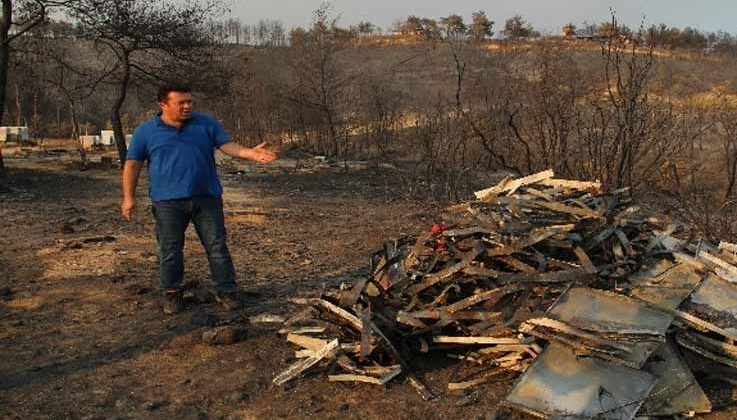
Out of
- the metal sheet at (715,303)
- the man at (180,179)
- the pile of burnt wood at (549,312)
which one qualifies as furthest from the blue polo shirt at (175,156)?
the metal sheet at (715,303)

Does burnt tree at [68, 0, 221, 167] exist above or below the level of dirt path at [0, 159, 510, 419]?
above

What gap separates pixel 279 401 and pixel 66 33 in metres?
16.4

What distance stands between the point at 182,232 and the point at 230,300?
0.67 metres

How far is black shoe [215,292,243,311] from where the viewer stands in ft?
18.5

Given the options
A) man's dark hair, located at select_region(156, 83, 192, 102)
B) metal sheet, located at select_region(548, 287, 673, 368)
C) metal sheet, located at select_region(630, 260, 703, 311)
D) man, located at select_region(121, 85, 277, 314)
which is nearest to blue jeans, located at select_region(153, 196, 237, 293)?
man, located at select_region(121, 85, 277, 314)

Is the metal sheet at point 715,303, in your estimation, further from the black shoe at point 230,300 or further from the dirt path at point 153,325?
the black shoe at point 230,300

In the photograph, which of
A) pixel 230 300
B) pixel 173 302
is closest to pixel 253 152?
pixel 230 300

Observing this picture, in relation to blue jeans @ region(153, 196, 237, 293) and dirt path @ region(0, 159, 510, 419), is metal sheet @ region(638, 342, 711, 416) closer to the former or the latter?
dirt path @ region(0, 159, 510, 419)

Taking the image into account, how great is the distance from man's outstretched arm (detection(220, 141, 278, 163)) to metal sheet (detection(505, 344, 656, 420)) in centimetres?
248

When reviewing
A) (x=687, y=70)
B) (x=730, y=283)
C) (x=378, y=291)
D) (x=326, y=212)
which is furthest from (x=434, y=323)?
(x=687, y=70)

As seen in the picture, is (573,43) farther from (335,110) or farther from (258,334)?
(258,334)

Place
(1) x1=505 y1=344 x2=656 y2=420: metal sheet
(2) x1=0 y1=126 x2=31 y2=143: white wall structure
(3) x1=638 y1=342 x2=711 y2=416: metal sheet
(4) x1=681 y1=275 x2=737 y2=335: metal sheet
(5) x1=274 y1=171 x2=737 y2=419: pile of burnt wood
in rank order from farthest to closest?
1. (2) x1=0 y1=126 x2=31 y2=143: white wall structure
2. (4) x1=681 y1=275 x2=737 y2=335: metal sheet
3. (5) x1=274 y1=171 x2=737 y2=419: pile of burnt wood
4. (3) x1=638 y1=342 x2=711 y2=416: metal sheet
5. (1) x1=505 y1=344 x2=656 y2=420: metal sheet

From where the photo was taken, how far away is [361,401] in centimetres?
401

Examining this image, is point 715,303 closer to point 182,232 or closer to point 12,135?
point 182,232
